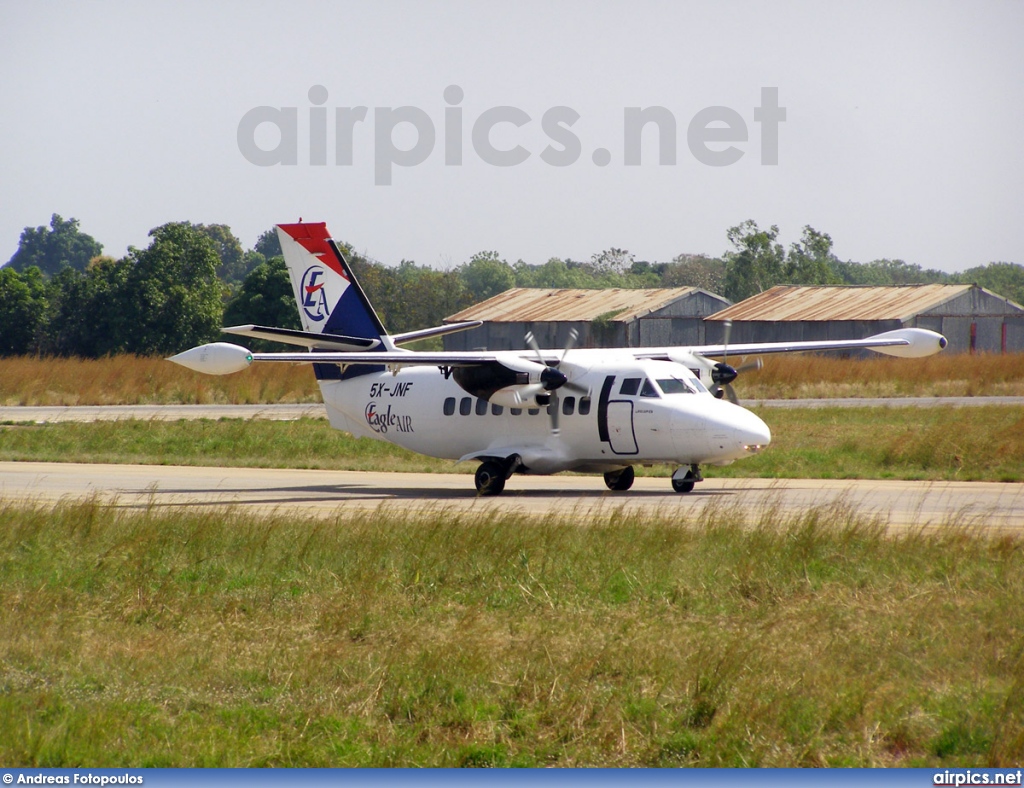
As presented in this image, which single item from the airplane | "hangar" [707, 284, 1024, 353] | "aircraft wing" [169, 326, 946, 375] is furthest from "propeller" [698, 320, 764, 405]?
"hangar" [707, 284, 1024, 353]

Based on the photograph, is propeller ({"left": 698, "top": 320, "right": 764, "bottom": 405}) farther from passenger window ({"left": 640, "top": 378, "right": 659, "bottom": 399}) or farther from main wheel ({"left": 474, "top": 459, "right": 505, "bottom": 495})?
main wheel ({"left": 474, "top": 459, "right": 505, "bottom": 495})

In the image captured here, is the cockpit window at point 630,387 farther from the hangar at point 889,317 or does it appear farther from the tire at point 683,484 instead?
the hangar at point 889,317

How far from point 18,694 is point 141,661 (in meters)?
1.13

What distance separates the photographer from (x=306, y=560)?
48.5 ft

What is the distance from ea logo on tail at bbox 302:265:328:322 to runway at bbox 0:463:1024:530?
Answer: 3.83 meters

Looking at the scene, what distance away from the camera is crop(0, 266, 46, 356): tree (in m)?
73.3

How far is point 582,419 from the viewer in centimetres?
2298

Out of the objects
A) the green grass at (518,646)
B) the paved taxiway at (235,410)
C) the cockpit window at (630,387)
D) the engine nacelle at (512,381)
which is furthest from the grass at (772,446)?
the green grass at (518,646)

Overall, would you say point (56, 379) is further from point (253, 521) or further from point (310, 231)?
point (253, 521)

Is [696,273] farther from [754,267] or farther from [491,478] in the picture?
[491,478]

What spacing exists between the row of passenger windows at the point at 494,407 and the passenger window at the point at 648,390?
3.83 feet

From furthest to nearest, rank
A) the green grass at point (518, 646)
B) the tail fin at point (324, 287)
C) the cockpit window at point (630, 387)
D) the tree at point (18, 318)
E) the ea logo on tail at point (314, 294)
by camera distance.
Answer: the tree at point (18, 318)
the ea logo on tail at point (314, 294)
the tail fin at point (324, 287)
the cockpit window at point (630, 387)
the green grass at point (518, 646)

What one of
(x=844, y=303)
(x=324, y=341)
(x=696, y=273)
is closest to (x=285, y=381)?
(x=324, y=341)

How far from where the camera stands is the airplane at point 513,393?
21.9 meters
